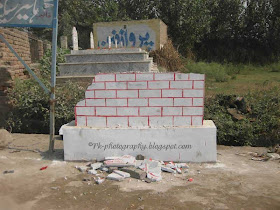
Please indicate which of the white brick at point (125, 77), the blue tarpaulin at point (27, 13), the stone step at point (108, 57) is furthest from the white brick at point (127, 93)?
the stone step at point (108, 57)

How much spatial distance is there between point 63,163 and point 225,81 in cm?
722

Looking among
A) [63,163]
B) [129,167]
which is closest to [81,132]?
[63,163]

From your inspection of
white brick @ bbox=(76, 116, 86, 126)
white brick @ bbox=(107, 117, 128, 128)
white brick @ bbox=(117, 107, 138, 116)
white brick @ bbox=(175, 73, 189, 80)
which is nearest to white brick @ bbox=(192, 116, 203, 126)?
white brick @ bbox=(175, 73, 189, 80)

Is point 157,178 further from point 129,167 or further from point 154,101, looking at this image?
point 154,101

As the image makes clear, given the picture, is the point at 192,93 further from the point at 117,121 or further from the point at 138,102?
the point at 117,121

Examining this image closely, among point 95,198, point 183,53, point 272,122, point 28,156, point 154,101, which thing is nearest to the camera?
point 95,198

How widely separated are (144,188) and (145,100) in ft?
4.13

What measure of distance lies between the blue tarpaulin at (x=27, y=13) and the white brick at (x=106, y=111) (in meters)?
1.45

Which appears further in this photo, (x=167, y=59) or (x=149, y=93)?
(x=167, y=59)

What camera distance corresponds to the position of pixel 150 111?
12.6 ft

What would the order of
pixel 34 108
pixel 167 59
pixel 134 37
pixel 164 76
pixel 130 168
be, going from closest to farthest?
1. pixel 130 168
2. pixel 164 76
3. pixel 34 108
4. pixel 167 59
5. pixel 134 37

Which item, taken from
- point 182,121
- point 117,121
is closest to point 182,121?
point 182,121

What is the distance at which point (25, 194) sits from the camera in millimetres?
2988

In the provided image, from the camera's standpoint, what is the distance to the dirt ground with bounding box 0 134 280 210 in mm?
2781
